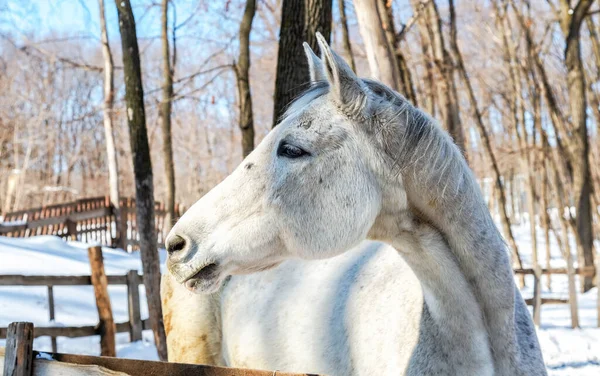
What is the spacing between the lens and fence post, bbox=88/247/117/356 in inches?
370

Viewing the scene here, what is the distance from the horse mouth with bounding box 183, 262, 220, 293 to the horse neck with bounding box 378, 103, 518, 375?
85 centimetres

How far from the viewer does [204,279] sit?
265cm

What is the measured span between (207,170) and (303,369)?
149 ft

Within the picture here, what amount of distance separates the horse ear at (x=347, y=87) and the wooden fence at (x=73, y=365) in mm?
1191

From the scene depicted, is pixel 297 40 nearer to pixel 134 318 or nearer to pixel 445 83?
pixel 445 83

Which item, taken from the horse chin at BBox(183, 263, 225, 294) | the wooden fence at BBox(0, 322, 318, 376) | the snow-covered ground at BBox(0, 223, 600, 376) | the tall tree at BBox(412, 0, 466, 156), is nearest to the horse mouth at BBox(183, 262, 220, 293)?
the horse chin at BBox(183, 263, 225, 294)

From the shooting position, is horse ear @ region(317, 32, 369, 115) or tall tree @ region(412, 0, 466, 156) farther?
tall tree @ region(412, 0, 466, 156)

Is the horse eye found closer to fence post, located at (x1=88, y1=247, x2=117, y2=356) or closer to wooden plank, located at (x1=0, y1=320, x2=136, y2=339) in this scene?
fence post, located at (x1=88, y1=247, x2=117, y2=356)

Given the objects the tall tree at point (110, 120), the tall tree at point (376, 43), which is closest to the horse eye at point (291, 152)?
the tall tree at point (376, 43)

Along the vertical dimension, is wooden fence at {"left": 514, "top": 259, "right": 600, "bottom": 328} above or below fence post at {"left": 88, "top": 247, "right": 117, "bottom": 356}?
below

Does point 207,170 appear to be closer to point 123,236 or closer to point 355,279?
point 123,236

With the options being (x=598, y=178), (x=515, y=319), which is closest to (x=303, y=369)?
(x=515, y=319)

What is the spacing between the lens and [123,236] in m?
23.0

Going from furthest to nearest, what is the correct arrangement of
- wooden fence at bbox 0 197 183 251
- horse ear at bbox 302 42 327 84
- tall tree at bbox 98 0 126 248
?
1. wooden fence at bbox 0 197 183 251
2. tall tree at bbox 98 0 126 248
3. horse ear at bbox 302 42 327 84
